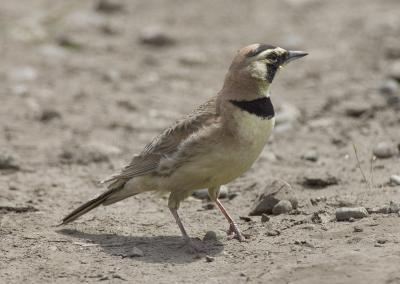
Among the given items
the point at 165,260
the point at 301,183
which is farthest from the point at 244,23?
the point at 165,260

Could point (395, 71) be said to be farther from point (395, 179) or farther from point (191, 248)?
point (191, 248)

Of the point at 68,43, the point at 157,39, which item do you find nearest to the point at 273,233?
the point at 157,39

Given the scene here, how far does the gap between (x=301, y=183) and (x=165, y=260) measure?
2215 mm

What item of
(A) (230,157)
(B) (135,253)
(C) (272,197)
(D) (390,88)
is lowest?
(B) (135,253)

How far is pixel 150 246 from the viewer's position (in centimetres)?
681

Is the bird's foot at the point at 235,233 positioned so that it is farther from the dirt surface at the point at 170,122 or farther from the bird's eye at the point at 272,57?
the bird's eye at the point at 272,57

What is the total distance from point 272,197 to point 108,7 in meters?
8.76

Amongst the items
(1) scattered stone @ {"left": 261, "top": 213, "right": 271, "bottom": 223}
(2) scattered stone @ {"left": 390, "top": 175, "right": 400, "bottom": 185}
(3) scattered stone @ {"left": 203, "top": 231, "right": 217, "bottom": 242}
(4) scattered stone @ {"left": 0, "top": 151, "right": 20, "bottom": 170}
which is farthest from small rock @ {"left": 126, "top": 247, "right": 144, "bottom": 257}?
(4) scattered stone @ {"left": 0, "top": 151, "right": 20, "bottom": 170}

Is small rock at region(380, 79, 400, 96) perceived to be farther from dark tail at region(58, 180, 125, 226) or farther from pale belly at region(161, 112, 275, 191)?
dark tail at region(58, 180, 125, 226)

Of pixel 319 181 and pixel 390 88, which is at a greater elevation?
pixel 390 88

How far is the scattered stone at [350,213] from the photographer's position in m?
6.85

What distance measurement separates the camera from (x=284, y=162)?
9.21 meters

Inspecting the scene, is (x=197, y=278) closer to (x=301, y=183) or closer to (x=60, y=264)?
(x=60, y=264)

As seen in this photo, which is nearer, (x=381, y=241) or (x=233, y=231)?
(x=381, y=241)
